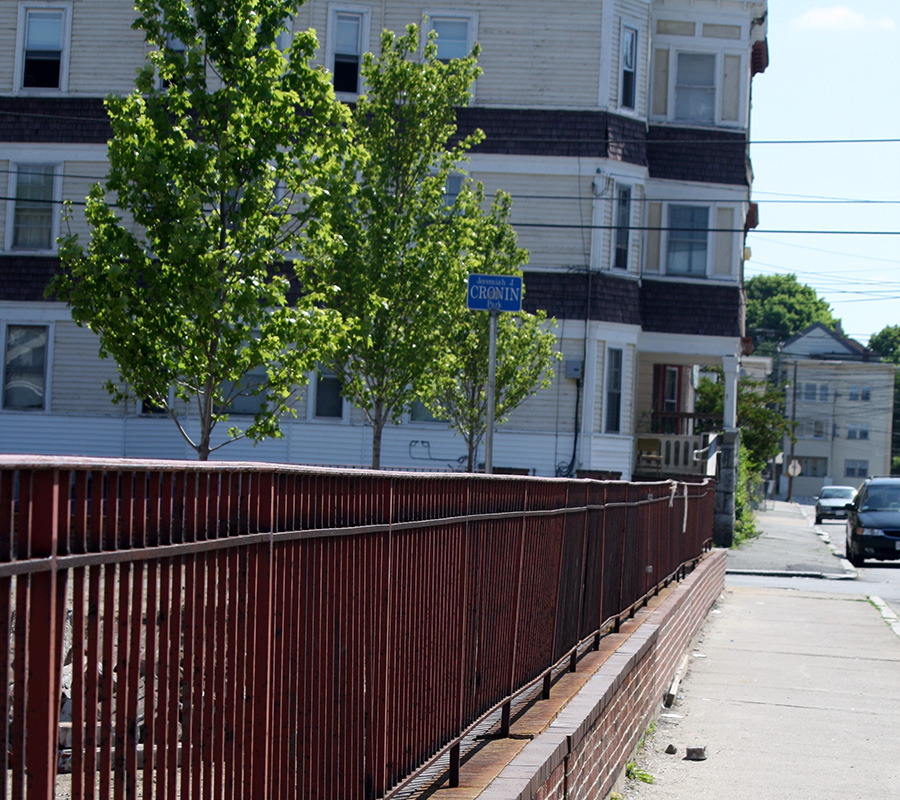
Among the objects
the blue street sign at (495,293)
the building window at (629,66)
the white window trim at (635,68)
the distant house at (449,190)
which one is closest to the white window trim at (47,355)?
the distant house at (449,190)

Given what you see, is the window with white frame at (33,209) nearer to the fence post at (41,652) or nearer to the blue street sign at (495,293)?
the blue street sign at (495,293)

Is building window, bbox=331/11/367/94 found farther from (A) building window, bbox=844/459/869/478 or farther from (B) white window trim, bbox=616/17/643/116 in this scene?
(A) building window, bbox=844/459/869/478

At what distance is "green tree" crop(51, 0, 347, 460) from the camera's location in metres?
13.6

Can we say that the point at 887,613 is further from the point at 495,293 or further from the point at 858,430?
the point at 858,430

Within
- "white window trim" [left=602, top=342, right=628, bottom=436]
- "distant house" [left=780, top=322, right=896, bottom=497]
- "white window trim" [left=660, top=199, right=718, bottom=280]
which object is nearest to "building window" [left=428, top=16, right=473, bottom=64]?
"white window trim" [left=660, top=199, right=718, bottom=280]

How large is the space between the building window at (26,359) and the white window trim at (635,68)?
12481mm

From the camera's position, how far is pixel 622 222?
80.7 ft

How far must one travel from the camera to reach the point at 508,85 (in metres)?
24.0

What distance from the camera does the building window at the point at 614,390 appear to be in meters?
24.3

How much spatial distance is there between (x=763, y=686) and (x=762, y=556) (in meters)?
15.9

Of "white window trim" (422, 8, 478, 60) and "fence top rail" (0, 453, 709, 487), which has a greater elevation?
"white window trim" (422, 8, 478, 60)

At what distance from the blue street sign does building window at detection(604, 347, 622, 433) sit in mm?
12871

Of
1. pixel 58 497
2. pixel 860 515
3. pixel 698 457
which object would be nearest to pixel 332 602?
pixel 58 497

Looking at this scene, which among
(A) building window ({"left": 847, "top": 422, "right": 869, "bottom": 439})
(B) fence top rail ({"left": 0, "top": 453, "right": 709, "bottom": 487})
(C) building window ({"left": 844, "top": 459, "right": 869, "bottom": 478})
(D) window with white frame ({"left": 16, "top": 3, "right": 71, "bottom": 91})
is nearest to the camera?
(B) fence top rail ({"left": 0, "top": 453, "right": 709, "bottom": 487})
